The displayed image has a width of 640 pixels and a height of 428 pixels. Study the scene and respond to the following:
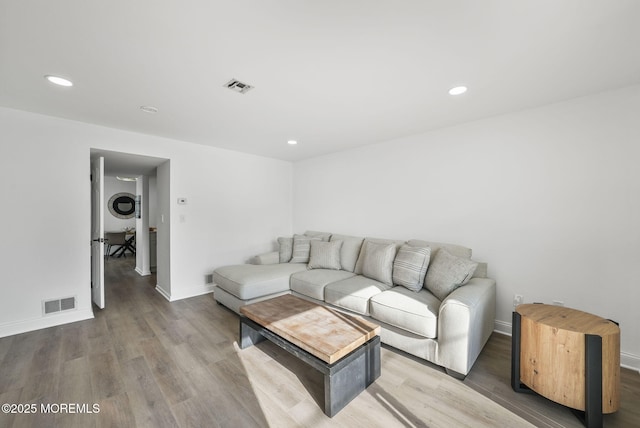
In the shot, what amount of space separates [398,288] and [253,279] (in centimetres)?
169

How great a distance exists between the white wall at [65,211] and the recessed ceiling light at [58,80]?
44.0 inches

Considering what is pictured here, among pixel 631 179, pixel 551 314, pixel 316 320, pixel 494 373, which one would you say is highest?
pixel 631 179

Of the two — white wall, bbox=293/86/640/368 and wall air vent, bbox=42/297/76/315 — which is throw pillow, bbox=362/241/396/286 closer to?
white wall, bbox=293/86/640/368

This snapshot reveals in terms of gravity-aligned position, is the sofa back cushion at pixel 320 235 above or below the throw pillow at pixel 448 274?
above

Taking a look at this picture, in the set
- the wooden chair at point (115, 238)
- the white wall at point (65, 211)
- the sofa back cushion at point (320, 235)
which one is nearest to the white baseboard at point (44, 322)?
the white wall at point (65, 211)

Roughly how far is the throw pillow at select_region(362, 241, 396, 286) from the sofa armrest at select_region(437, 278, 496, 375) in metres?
0.81

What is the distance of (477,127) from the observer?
2.86 m

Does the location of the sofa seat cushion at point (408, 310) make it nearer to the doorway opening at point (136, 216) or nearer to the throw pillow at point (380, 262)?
the throw pillow at point (380, 262)

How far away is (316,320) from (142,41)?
7.51ft

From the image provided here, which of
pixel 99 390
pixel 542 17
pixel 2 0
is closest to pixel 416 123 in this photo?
pixel 542 17

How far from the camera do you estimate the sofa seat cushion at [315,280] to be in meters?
3.00

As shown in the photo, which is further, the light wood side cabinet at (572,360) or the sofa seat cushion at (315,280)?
the sofa seat cushion at (315,280)

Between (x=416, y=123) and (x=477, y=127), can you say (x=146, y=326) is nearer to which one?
(x=416, y=123)

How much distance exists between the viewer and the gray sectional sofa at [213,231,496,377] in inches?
78.6
